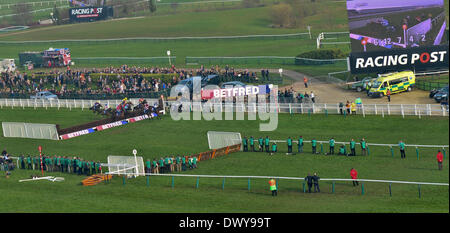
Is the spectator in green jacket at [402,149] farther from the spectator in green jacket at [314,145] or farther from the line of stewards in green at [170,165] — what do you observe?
the line of stewards in green at [170,165]

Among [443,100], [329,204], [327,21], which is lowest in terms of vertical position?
[329,204]

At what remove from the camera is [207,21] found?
118 metres

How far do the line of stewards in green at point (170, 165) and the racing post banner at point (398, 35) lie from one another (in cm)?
2129

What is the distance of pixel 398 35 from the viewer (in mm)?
56781

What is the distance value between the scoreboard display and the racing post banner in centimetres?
7441

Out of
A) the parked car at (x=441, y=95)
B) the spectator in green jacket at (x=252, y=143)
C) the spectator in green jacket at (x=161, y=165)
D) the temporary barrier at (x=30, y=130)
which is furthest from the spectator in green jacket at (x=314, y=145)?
the temporary barrier at (x=30, y=130)

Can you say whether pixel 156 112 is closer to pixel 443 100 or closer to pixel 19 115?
pixel 19 115

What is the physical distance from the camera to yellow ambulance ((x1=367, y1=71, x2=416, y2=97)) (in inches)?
2141

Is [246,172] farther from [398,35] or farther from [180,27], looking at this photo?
[180,27]

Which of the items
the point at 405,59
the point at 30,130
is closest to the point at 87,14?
the point at 30,130

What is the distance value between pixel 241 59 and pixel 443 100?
34.3 m

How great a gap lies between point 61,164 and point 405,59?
27896mm
